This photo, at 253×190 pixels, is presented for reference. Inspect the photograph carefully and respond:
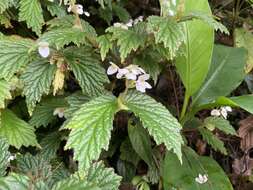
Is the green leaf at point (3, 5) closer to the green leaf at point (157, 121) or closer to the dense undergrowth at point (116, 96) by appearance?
the dense undergrowth at point (116, 96)

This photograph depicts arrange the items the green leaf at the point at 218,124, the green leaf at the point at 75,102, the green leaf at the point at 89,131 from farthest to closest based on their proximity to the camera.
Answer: the green leaf at the point at 218,124 < the green leaf at the point at 75,102 < the green leaf at the point at 89,131

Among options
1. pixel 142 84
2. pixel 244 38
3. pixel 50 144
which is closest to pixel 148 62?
pixel 142 84

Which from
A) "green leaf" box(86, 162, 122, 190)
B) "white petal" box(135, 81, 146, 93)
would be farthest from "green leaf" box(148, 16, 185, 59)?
"green leaf" box(86, 162, 122, 190)

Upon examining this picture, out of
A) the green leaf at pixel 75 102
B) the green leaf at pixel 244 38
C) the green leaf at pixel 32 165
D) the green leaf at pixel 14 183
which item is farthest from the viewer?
the green leaf at pixel 244 38

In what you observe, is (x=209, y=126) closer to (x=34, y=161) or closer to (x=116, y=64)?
(x=116, y=64)

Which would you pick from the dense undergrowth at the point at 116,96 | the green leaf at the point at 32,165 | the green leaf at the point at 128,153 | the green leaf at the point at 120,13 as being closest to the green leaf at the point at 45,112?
the dense undergrowth at the point at 116,96

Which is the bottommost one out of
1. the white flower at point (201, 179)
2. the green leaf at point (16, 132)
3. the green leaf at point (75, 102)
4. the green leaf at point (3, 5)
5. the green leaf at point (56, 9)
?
the white flower at point (201, 179)

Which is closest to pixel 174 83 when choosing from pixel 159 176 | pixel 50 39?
pixel 159 176
